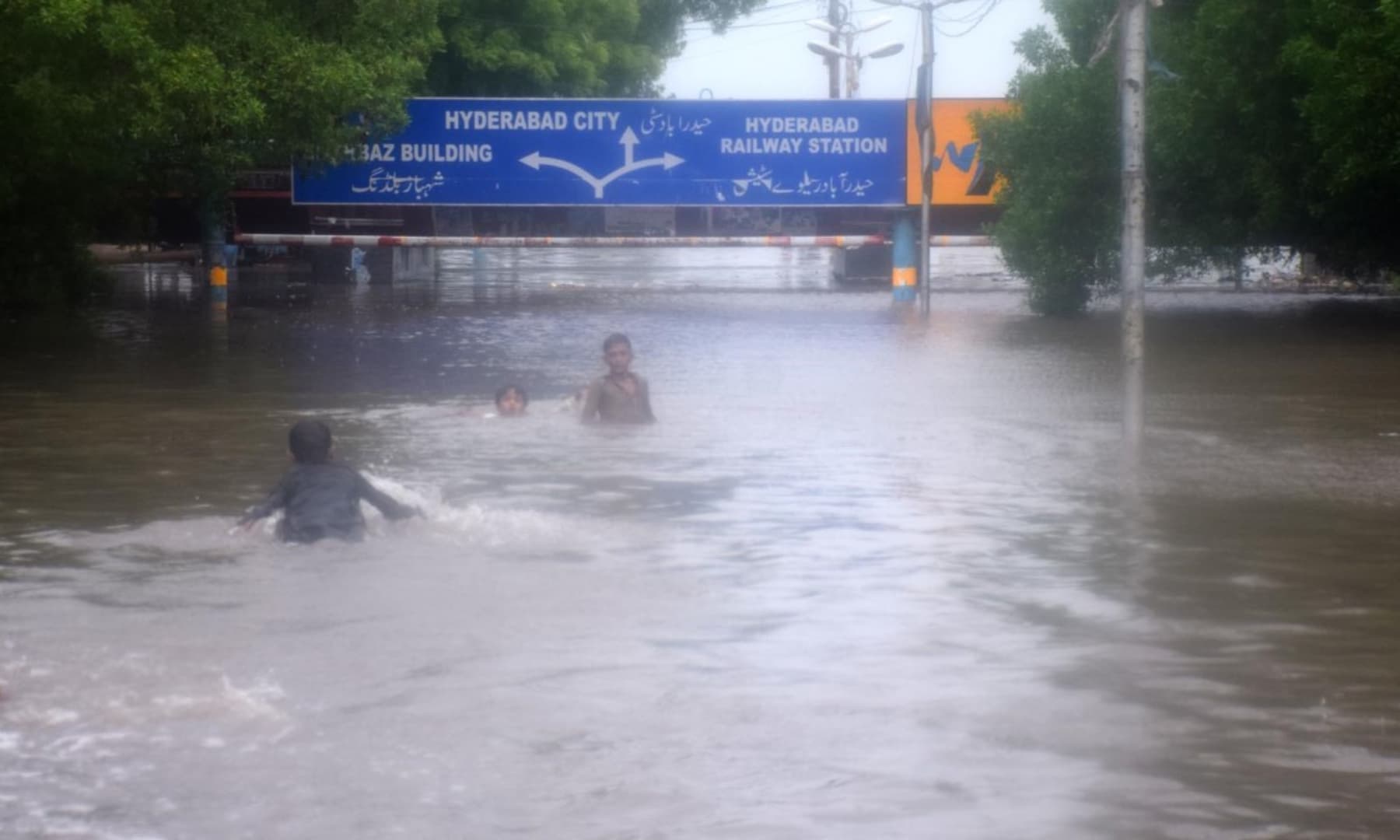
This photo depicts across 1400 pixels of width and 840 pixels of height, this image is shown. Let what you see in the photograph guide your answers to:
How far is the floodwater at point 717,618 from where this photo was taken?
6.26 meters

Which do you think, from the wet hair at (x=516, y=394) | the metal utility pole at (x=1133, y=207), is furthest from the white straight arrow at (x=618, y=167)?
the metal utility pole at (x=1133, y=207)

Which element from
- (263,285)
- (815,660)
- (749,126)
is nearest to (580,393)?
(815,660)

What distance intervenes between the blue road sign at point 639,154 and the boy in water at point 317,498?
24913 millimetres

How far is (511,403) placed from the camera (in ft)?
56.2

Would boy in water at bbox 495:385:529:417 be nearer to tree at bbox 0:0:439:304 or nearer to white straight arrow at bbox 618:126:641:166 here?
tree at bbox 0:0:439:304

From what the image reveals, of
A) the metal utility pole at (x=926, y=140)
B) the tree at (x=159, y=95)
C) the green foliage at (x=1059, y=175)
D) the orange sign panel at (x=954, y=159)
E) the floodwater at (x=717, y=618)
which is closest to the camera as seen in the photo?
the floodwater at (x=717, y=618)

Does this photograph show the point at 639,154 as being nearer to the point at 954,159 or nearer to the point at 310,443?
the point at 954,159

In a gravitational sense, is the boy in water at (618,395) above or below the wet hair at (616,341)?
below

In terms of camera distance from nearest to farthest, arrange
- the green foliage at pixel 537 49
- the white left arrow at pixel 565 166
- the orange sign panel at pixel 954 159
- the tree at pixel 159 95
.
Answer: the tree at pixel 159 95
the white left arrow at pixel 565 166
the orange sign panel at pixel 954 159
the green foliage at pixel 537 49

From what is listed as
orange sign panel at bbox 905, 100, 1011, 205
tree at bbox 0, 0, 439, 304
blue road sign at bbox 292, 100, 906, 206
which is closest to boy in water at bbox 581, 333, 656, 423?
tree at bbox 0, 0, 439, 304

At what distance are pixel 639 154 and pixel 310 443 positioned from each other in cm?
2526

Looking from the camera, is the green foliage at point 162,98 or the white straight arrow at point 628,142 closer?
the green foliage at point 162,98

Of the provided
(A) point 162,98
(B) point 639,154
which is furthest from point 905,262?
(A) point 162,98

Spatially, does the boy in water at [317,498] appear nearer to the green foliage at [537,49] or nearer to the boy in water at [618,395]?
the boy in water at [618,395]
